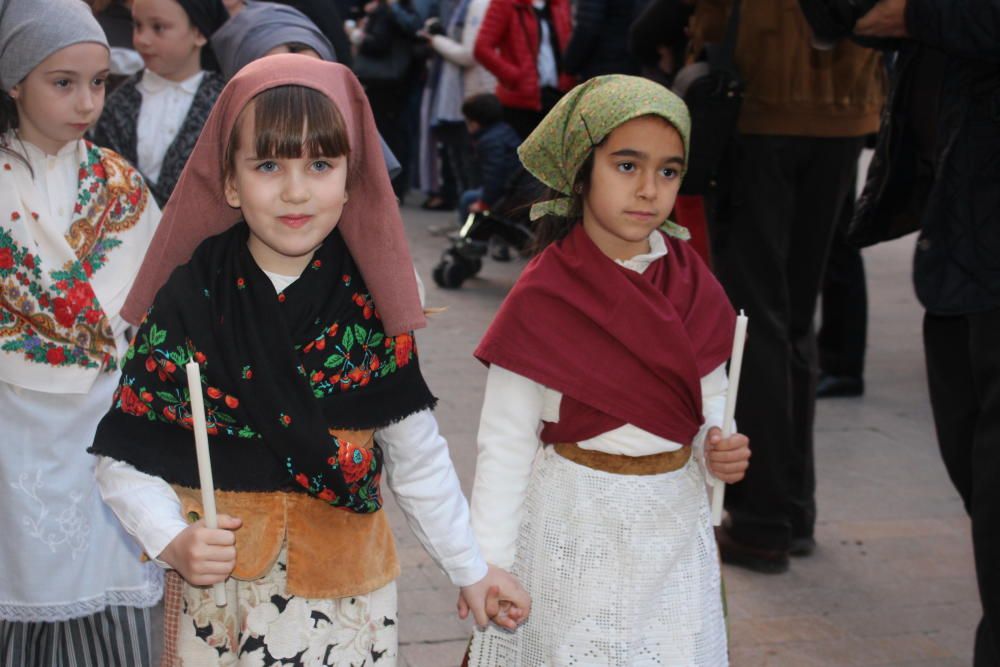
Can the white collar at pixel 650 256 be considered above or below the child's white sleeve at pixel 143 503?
above

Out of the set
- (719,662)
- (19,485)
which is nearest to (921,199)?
(719,662)

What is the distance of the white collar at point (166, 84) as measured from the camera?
13.4 feet

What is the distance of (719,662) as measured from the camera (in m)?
2.95

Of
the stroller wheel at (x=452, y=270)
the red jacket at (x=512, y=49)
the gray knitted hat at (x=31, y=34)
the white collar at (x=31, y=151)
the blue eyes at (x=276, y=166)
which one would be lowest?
the stroller wheel at (x=452, y=270)

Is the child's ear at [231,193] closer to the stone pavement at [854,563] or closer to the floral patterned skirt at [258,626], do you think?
the floral patterned skirt at [258,626]

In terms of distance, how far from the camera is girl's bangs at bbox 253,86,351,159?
2365 millimetres

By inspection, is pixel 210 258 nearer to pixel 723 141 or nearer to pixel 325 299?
pixel 325 299

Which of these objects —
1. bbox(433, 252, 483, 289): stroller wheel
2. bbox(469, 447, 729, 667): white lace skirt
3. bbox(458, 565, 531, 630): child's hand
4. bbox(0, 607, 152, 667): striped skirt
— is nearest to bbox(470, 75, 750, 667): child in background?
bbox(469, 447, 729, 667): white lace skirt

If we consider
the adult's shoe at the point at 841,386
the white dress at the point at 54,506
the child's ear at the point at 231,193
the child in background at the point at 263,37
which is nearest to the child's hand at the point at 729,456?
the child's ear at the point at 231,193

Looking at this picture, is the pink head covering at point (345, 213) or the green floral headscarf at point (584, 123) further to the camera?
the green floral headscarf at point (584, 123)

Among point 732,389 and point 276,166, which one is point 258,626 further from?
point 732,389

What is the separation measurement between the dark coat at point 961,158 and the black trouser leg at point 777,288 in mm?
837

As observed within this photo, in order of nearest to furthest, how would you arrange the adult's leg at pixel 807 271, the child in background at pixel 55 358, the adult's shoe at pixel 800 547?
the child in background at pixel 55 358
the adult's leg at pixel 807 271
the adult's shoe at pixel 800 547

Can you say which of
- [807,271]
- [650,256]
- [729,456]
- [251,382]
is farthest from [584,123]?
[807,271]
